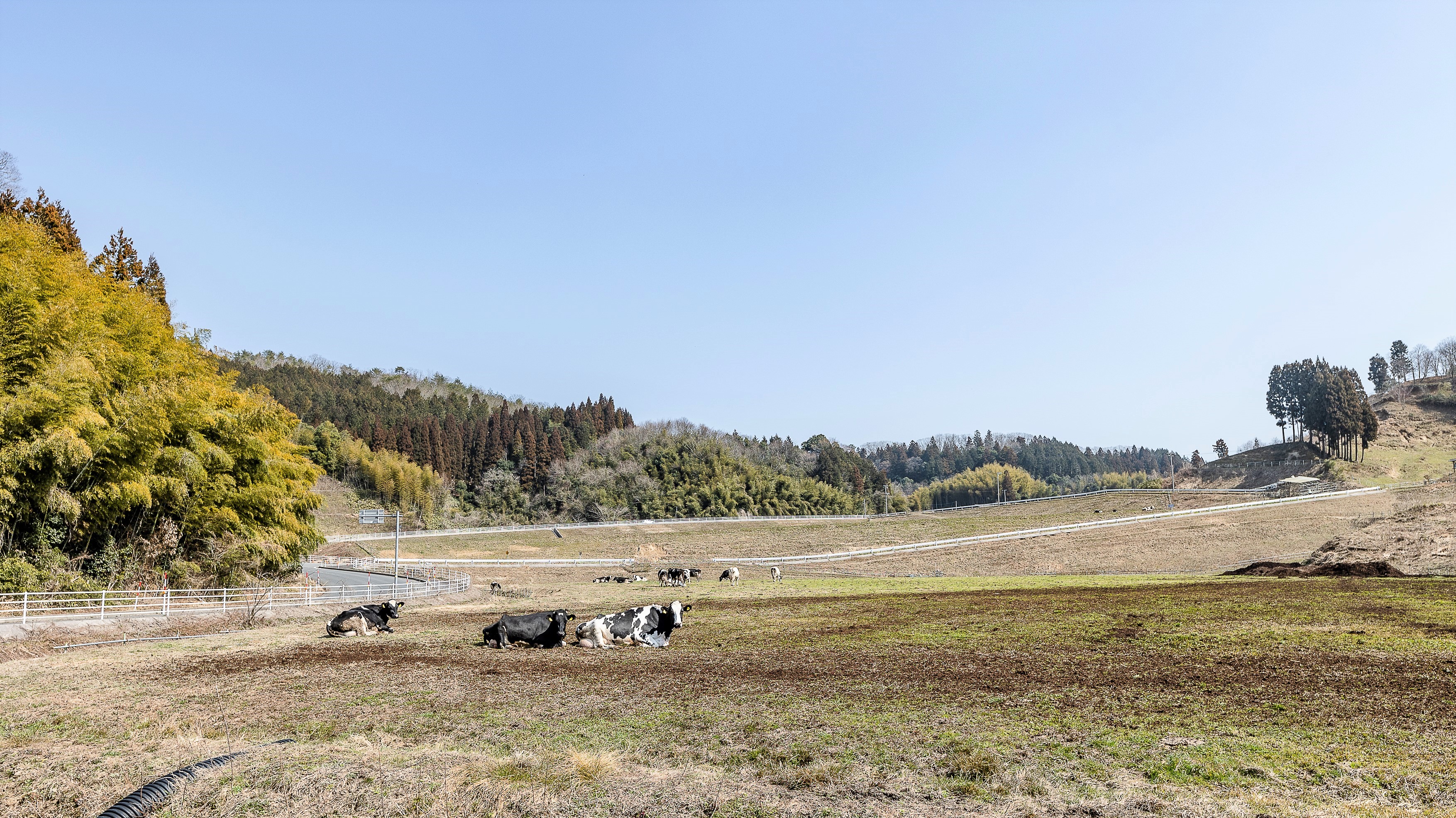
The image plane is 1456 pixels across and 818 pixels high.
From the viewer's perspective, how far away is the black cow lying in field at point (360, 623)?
18.0m

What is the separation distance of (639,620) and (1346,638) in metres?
12.3

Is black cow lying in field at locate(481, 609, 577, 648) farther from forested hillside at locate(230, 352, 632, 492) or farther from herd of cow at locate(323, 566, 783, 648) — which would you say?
forested hillside at locate(230, 352, 632, 492)

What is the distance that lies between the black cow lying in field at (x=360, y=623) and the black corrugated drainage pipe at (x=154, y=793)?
1241cm

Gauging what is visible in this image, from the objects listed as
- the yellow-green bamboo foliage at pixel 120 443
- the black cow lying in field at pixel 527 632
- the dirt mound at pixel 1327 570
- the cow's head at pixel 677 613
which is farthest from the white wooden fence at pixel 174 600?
the dirt mound at pixel 1327 570

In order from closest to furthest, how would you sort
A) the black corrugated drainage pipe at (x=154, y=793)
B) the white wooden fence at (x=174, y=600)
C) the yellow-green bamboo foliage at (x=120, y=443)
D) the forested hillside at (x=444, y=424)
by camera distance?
the black corrugated drainage pipe at (x=154, y=793) → the white wooden fence at (x=174, y=600) → the yellow-green bamboo foliage at (x=120, y=443) → the forested hillside at (x=444, y=424)

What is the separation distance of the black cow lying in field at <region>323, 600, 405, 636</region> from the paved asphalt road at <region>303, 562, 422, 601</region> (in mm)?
11105

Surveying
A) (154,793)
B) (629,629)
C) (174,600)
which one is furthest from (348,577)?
(154,793)

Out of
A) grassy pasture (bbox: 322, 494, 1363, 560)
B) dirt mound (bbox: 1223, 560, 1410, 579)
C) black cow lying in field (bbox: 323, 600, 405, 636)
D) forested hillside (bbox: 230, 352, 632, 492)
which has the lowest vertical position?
grassy pasture (bbox: 322, 494, 1363, 560)

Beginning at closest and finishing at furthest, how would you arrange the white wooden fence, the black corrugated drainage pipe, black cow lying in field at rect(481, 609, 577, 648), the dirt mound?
the black corrugated drainage pipe, black cow lying in field at rect(481, 609, 577, 648), the white wooden fence, the dirt mound

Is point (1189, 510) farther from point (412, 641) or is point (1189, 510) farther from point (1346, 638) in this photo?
point (412, 641)

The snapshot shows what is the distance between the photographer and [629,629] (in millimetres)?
15859

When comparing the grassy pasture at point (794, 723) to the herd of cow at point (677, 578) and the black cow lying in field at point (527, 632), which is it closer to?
the black cow lying in field at point (527, 632)

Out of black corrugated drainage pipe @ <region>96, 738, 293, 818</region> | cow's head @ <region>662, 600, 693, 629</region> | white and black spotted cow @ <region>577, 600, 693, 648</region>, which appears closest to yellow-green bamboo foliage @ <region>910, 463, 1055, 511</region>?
cow's head @ <region>662, 600, 693, 629</region>

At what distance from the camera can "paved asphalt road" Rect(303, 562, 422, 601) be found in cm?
3525
